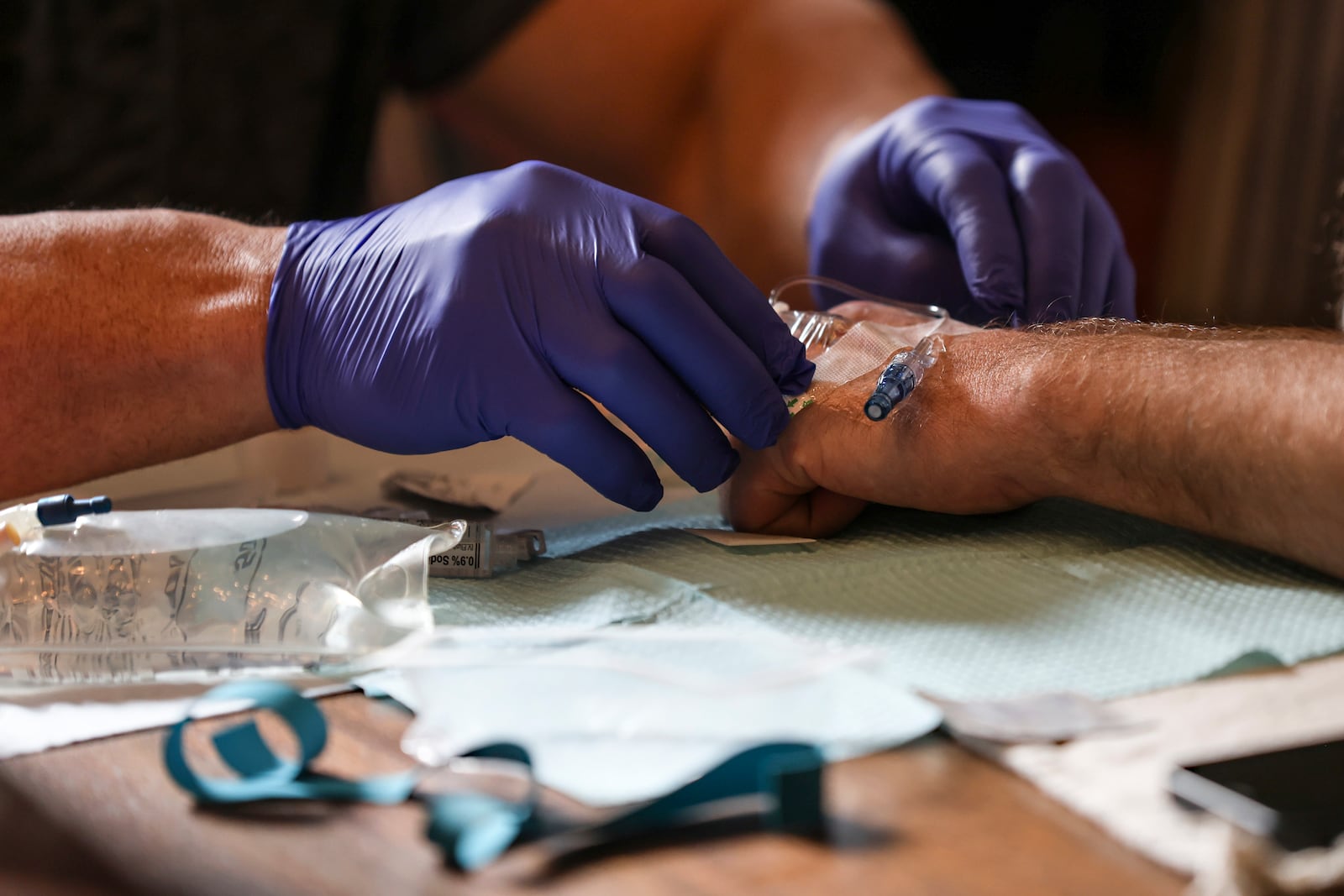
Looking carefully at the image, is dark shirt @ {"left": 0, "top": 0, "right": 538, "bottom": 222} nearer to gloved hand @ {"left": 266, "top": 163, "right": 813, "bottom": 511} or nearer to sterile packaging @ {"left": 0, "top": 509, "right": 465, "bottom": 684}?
gloved hand @ {"left": 266, "top": 163, "right": 813, "bottom": 511}

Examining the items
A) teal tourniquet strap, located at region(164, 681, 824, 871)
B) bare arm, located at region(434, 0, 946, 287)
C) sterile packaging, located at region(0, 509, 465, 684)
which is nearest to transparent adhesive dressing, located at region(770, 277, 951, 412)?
sterile packaging, located at region(0, 509, 465, 684)

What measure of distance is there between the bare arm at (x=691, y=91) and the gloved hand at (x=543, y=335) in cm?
101

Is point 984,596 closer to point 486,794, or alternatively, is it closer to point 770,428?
point 770,428

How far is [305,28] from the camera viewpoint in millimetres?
1778

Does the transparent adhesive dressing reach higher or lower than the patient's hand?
higher

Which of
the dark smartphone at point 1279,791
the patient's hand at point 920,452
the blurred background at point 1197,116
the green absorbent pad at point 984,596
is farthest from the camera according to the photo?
the blurred background at point 1197,116

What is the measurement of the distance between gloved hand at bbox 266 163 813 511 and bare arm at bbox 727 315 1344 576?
59 millimetres

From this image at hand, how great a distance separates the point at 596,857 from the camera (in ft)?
1.33

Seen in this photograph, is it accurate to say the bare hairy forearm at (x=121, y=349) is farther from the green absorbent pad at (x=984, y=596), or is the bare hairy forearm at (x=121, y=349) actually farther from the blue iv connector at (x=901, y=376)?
the blue iv connector at (x=901, y=376)

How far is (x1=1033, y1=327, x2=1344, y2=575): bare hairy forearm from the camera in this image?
0.65m

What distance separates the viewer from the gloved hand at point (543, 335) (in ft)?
2.59

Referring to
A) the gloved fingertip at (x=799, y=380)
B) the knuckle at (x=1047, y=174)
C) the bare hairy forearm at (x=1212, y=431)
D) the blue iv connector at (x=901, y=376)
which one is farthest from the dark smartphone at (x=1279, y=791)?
the knuckle at (x=1047, y=174)

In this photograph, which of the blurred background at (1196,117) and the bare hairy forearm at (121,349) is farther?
the blurred background at (1196,117)

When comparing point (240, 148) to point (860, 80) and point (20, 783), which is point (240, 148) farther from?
point (20, 783)
